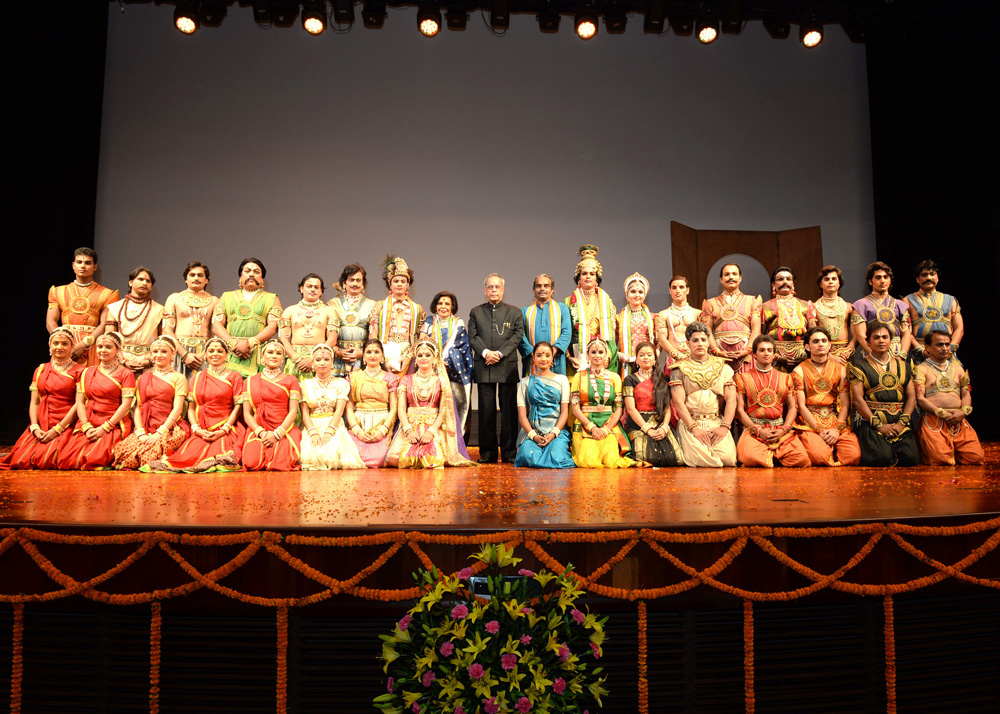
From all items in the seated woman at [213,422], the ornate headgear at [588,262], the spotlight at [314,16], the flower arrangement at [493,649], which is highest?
the spotlight at [314,16]

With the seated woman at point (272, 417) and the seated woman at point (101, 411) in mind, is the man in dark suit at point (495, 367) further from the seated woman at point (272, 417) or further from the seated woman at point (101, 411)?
the seated woman at point (101, 411)

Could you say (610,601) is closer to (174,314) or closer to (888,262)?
(174,314)

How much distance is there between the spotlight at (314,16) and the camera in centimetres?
600

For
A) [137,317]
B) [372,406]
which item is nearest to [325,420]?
[372,406]

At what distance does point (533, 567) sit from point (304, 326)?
372 centimetres

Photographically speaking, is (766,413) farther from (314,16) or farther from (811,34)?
(314,16)

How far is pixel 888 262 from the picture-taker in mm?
7414

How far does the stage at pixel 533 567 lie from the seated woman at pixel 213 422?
6.99 ft

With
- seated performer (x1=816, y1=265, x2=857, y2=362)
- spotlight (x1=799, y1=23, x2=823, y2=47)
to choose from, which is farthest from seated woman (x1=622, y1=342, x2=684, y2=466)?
spotlight (x1=799, y1=23, x2=823, y2=47)

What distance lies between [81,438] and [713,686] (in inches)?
182

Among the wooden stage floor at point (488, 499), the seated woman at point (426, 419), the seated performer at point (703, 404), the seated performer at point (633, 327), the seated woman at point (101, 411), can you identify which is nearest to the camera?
the wooden stage floor at point (488, 499)

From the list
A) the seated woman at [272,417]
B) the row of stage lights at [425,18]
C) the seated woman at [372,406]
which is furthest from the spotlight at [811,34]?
the seated woman at [272,417]

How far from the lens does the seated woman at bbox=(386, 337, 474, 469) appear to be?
194 inches

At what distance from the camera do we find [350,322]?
18.4 ft
